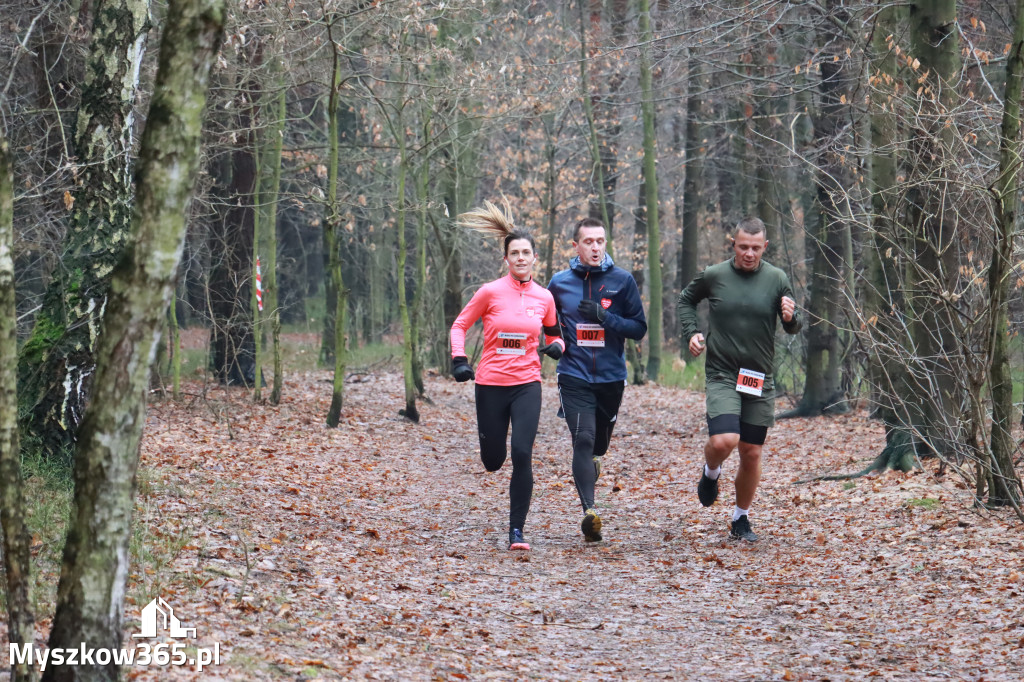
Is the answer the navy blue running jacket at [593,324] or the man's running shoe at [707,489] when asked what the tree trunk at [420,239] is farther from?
the man's running shoe at [707,489]

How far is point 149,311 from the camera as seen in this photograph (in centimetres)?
343

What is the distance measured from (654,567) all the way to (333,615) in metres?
2.65

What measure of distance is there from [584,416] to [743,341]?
133cm

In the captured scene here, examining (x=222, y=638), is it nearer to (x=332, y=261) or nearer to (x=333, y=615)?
(x=333, y=615)

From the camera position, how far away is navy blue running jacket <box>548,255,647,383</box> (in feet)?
26.0

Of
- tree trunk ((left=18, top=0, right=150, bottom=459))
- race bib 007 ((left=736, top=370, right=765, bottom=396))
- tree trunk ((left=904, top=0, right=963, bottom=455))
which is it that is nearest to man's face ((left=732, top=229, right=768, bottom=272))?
race bib 007 ((left=736, top=370, right=765, bottom=396))

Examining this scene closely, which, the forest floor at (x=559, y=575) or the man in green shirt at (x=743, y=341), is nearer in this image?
the forest floor at (x=559, y=575)

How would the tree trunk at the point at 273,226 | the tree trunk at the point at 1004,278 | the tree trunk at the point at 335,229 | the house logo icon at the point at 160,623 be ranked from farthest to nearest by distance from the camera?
the tree trunk at the point at 273,226
the tree trunk at the point at 335,229
the tree trunk at the point at 1004,278
the house logo icon at the point at 160,623

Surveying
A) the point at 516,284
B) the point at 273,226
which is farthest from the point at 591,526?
the point at 273,226

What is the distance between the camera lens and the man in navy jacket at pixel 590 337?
7828 millimetres

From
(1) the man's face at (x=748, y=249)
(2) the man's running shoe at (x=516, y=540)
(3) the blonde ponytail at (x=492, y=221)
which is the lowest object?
(2) the man's running shoe at (x=516, y=540)

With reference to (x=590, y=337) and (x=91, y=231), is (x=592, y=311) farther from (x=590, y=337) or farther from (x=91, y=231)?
(x=91, y=231)

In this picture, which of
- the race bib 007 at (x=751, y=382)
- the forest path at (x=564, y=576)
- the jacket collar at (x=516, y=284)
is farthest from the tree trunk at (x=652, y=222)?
the race bib 007 at (x=751, y=382)

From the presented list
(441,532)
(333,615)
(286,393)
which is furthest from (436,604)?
(286,393)
